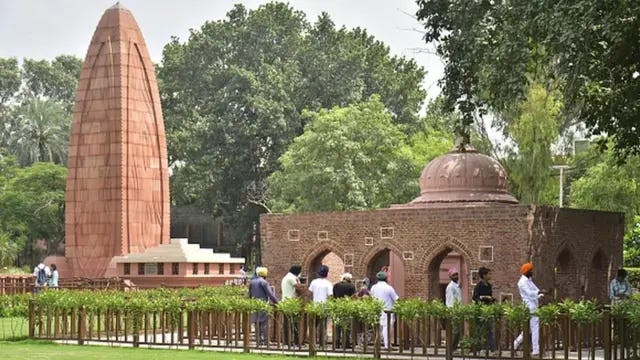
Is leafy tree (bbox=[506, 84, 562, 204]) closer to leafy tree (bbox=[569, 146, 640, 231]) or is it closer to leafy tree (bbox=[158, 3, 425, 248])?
leafy tree (bbox=[569, 146, 640, 231])

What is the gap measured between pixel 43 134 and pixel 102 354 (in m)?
56.5

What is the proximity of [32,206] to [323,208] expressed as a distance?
21024 mm

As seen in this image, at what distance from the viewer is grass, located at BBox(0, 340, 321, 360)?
58.5 feet

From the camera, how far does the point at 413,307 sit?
18.4 metres

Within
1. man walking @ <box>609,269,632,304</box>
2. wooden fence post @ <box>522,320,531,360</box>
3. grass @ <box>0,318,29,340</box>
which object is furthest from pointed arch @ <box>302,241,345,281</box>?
wooden fence post @ <box>522,320,531,360</box>

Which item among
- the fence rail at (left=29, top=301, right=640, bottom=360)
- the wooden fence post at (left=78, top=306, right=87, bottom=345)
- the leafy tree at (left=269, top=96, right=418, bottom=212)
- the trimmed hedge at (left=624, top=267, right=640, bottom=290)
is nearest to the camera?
the fence rail at (left=29, top=301, right=640, bottom=360)

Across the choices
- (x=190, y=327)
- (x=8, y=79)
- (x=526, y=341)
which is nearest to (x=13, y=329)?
(x=190, y=327)

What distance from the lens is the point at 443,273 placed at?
84.4 ft

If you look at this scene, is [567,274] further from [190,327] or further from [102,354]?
[102,354]

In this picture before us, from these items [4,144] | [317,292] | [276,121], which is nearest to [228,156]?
[276,121]

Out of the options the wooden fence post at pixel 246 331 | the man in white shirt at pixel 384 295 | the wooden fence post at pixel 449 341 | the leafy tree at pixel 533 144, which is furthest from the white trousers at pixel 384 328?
the leafy tree at pixel 533 144

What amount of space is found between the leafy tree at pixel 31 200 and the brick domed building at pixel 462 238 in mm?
40441

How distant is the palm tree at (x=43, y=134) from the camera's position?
72.9 m

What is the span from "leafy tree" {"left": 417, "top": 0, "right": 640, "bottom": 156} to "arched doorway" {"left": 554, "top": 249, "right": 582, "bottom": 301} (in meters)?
2.64
